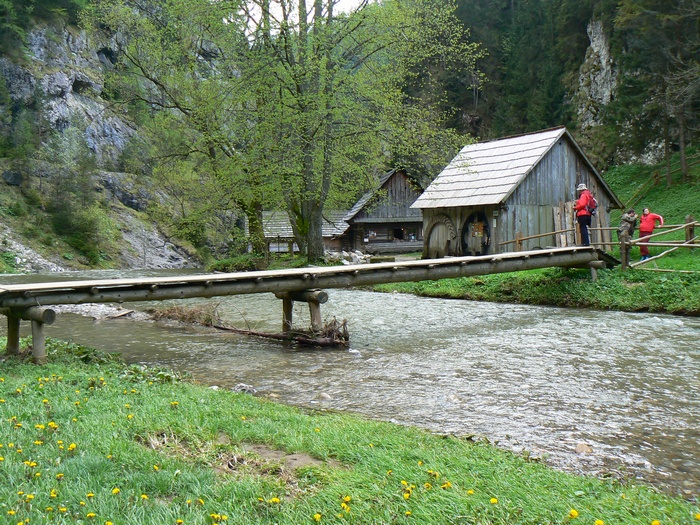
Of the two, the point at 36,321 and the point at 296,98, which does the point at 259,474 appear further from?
the point at 296,98

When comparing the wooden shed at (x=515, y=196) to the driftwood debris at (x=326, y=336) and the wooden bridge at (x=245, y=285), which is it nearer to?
the wooden bridge at (x=245, y=285)

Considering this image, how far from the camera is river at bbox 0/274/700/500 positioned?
6.19 meters

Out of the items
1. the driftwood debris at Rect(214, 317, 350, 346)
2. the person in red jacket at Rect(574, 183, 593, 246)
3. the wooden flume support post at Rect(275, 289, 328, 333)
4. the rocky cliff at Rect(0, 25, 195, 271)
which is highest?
the rocky cliff at Rect(0, 25, 195, 271)

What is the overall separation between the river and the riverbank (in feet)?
2.43

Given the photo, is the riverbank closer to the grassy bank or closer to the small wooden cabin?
the grassy bank

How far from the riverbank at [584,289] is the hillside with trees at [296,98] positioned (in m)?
6.28

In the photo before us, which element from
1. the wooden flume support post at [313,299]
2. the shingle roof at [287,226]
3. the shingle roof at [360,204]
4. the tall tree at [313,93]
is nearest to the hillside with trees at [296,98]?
the tall tree at [313,93]

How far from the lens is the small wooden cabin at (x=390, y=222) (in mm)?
41219

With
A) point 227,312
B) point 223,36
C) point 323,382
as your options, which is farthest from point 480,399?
point 223,36

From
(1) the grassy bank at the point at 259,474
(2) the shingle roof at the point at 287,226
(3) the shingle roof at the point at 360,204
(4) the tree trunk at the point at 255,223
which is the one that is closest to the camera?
(1) the grassy bank at the point at 259,474

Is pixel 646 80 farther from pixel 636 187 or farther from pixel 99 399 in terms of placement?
pixel 99 399

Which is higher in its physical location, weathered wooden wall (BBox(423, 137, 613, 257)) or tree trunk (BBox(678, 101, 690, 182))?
tree trunk (BBox(678, 101, 690, 182))

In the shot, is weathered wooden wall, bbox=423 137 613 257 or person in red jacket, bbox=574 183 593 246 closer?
person in red jacket, bbox=574 183 593 246

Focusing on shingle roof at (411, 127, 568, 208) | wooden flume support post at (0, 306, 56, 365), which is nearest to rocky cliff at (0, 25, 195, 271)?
shingle roof at (411, 127, 568, 208)
